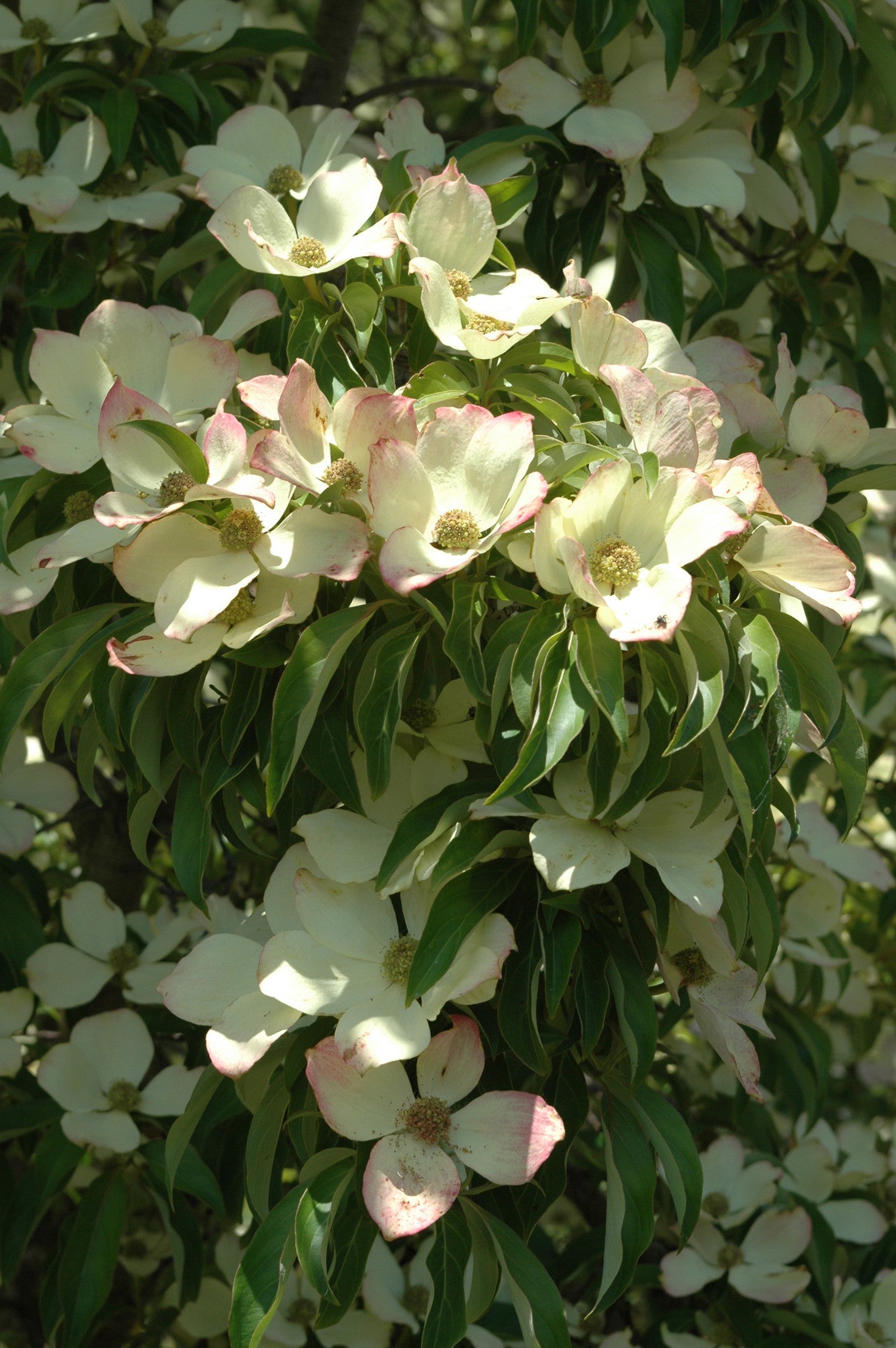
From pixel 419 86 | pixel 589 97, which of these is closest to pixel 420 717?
pixel 589 97

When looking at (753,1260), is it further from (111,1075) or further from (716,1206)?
(111,1075)

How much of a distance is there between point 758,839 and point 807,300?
2.73ft

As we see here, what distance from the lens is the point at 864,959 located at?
6.39 ft

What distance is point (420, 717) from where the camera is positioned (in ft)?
2.88

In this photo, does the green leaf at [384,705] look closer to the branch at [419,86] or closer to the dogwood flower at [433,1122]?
the dogwood flower at [433,1122]

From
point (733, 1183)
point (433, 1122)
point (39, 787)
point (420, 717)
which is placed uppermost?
point (420, 717)

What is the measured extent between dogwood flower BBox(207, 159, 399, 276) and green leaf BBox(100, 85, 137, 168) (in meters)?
0.34

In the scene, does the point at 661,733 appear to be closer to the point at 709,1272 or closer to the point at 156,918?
the point at 709,1272

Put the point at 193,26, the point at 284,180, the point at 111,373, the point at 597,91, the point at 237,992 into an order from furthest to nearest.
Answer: the point at 193,26 → the point at 597,91 → the point at 284,180 → the point at 111,373 → the point at 237,992

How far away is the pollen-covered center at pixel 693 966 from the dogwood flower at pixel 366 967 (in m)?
0.16

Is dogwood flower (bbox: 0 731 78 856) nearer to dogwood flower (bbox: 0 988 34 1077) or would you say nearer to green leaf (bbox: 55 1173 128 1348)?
dogwood flower (bbox: 0 988 34 1077)

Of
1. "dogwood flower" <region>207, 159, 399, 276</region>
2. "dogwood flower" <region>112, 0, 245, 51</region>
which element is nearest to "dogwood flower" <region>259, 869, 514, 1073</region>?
"dogwood flower" <region>207, 159, 399, 276</region>

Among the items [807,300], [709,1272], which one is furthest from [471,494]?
[709,1272]

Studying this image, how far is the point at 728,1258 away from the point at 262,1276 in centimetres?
69
